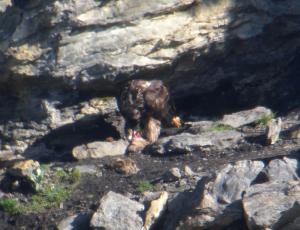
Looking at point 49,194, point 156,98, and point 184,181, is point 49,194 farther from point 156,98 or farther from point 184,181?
point 156,98

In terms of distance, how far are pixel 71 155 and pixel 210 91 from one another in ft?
7.99

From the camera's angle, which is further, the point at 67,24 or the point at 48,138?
the point at 48,138

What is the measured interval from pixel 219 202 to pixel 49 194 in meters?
2.77

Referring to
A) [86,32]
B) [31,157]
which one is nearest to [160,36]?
[86,32]

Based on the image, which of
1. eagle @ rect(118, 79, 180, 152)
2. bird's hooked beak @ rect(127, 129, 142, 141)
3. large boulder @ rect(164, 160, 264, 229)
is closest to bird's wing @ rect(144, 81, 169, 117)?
eagle @ rect(118, 79, 180, 152)

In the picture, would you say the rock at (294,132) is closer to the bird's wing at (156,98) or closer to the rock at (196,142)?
the rock at (196,142)

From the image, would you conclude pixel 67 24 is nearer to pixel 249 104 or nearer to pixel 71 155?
pixel 71 155

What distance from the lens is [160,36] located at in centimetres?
1181

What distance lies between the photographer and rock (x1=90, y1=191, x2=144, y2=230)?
9016 mm

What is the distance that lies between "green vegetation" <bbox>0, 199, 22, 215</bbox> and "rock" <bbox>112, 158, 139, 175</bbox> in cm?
137

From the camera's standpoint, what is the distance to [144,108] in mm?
12297

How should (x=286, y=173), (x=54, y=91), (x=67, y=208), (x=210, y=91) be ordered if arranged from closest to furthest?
(x=286, y=173) < (x=67, y=208) < (x=54, y=91) < (x=210, y=91)

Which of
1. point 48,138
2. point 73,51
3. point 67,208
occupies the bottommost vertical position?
point 67,208

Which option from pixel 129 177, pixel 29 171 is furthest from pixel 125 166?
pixel 29 171
